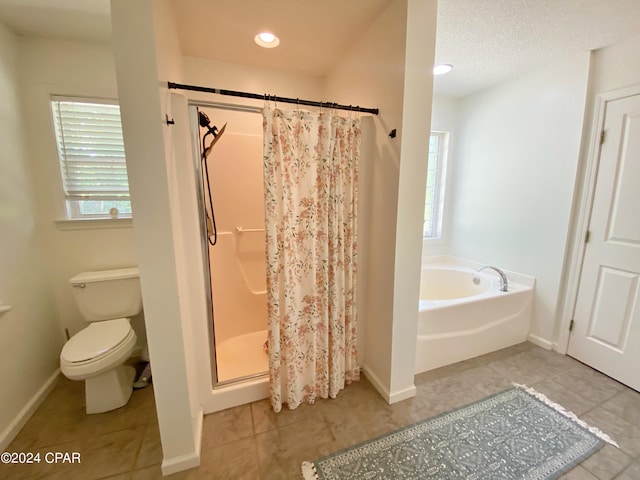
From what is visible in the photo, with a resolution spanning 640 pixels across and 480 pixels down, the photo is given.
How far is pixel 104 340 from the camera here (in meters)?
1.63

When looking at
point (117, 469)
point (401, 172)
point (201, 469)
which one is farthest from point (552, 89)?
point (117, 469)

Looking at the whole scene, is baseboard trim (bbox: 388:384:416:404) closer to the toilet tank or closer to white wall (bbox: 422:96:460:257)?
white wall (bbox: 422:96:460:257)

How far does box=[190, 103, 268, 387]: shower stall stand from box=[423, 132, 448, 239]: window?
6.39 feet

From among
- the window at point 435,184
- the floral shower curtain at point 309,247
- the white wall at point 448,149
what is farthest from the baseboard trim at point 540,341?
the floral shower curtain at point 309,247

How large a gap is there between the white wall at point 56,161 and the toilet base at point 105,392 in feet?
2.09

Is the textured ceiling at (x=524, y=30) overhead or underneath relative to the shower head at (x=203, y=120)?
overhead

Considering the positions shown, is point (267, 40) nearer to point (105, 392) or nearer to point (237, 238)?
point (237, 238)

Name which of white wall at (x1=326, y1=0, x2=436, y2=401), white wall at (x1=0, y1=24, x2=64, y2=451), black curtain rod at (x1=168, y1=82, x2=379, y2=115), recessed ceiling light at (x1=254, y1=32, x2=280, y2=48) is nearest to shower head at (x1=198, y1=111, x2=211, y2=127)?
black curtain rod at (x1=168, y1=82, x2=379, y2=115)

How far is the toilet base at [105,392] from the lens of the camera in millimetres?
1609

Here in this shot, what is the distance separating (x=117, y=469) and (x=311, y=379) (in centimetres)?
105

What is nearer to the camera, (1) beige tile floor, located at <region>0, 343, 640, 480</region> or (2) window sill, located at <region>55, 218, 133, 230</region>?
(1) beige tile floor, located at <region>0, 343, 640, 480</region>

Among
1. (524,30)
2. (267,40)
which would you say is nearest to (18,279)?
(267,40)

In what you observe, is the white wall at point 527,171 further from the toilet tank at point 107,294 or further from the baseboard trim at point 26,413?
the baseboard trim at point 26,413

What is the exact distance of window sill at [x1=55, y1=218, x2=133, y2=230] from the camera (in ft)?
6.22
